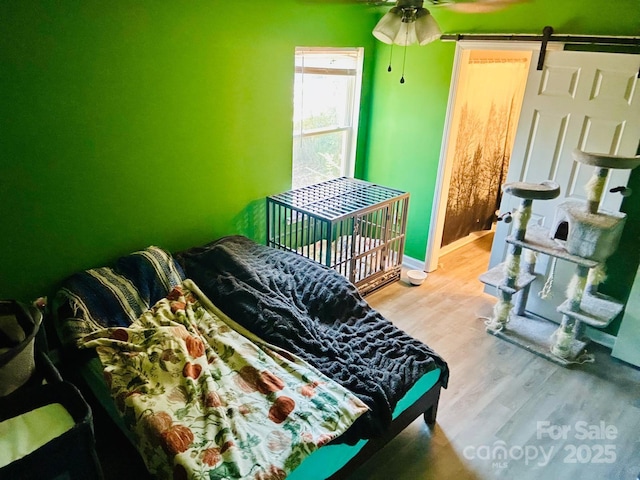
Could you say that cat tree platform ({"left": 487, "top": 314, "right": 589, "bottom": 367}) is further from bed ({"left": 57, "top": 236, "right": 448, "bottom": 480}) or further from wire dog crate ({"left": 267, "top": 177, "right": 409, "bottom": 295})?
bed ({"left": 57, "top": 236, "right": 448, "bottom": 480})

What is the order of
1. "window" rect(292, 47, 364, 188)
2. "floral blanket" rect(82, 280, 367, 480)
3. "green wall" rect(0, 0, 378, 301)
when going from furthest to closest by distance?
"window" rect(292, 47, 364, 188) → "green wall" rect(0, 0, 378, 301) → "floral blanket" rect(82, 280, 367, 480)

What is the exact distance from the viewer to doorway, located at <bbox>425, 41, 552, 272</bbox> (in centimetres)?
368

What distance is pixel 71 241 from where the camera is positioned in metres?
2.47

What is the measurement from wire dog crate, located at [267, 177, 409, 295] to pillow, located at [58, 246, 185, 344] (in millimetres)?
951

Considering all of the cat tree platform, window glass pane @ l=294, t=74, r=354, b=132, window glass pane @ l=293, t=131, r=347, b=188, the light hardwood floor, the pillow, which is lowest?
the light hardwood floor

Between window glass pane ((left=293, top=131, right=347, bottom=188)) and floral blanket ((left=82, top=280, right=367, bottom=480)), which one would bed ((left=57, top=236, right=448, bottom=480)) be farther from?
window glass pane ((left=293, top=131, right=347, bottom=188))

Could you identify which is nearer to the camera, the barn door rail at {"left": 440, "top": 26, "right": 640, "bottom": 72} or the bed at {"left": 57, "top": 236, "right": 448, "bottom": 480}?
the bed at {"left": 57, "top": 236, "right": 448, "bottom": 480}

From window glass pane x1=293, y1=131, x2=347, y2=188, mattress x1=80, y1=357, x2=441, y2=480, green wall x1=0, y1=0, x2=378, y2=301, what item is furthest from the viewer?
window glass pane x1=293, y1=131, x2=347, y2=188

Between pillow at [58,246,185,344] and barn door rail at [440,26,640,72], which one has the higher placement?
barn door rail at [440,26,640,72]

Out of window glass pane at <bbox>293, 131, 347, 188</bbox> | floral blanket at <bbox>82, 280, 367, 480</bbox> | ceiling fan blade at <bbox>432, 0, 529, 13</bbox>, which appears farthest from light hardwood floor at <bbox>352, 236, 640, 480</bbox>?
ceiling fan blade at <bbox>432, 0, 529, 13</bbox>

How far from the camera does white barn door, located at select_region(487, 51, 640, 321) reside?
283cm

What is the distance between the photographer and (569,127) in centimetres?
309

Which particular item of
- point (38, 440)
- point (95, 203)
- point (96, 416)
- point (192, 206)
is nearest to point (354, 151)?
point (192, 206)

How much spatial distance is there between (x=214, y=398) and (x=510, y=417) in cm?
158
